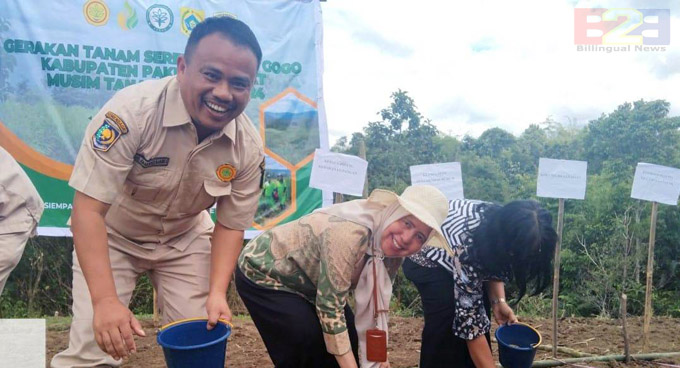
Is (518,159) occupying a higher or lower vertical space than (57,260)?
higher

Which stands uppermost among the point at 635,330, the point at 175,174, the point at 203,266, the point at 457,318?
the point at 175,174

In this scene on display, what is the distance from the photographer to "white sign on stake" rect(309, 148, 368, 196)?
3545 millimetres

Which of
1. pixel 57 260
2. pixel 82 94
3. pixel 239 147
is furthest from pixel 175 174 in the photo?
pixel 57 260

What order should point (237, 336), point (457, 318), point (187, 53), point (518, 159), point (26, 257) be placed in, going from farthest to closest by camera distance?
point (518, 159) → point (26, 257) → point (237, 336) → point (457, 318) → point (187, 53)

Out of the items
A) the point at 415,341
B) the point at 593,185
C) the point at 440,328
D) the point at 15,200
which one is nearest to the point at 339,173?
the point at 440,328

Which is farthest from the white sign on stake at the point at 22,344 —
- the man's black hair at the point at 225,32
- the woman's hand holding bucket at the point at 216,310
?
the man's black hair at the point at 225,32

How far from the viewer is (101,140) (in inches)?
69.9

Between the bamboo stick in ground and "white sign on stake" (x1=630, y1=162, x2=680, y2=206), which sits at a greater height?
"white sign on stake" (x1=630, y1=162, x2=680, y2=206)

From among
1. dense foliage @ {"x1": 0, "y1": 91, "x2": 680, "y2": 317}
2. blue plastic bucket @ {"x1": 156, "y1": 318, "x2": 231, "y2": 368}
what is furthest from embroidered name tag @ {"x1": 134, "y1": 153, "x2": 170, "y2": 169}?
dense foliage @ {"x1": 0, "y1": 91, "x2": 680, "y2": 317}

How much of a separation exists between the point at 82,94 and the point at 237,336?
6.89 ft

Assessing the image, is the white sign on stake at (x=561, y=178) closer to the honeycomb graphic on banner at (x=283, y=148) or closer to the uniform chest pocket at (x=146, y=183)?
the honeycomb graphic on banner at (x=283, y=148)

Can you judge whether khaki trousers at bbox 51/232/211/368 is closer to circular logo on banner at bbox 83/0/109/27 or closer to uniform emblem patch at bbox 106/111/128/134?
uniform emblem patch at bbox 106/111/128/134

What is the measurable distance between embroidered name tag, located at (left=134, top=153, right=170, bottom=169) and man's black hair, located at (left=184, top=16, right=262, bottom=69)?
37 centimetres

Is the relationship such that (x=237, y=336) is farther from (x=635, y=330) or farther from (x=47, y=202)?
(x=635, y=330)
